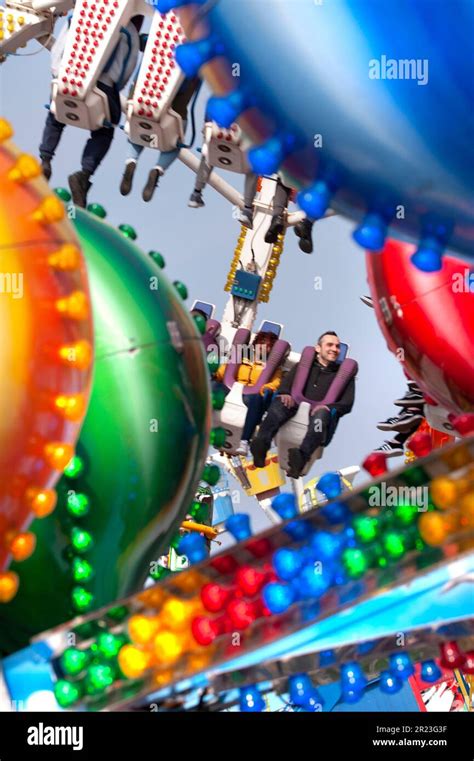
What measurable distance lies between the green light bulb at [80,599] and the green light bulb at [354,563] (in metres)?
0.82

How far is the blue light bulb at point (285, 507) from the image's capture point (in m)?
3.24

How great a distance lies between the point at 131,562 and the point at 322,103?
1621 mm

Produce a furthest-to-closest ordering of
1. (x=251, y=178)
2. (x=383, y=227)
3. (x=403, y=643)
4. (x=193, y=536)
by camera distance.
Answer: (x=251, y=178) → (x=193, y=536) → (x=403, y=643) → (x=383, y=227)

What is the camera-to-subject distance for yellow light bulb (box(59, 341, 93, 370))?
2562 mm

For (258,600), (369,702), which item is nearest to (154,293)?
(258,600)

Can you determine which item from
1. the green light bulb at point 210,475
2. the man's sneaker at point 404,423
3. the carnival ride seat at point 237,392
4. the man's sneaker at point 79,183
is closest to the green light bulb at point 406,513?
the green light bulb at point 210,475

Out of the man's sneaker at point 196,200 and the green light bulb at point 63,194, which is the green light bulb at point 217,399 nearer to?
the green light bulb at point 63,194

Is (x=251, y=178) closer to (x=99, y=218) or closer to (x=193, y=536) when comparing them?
(x=99, y=218)

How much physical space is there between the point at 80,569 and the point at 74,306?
869 mm

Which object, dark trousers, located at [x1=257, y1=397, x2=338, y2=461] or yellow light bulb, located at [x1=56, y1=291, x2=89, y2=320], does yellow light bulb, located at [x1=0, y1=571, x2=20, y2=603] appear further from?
dark trousers, located at [x1=257, y1=397, x2=338, y2=461]

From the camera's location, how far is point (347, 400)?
6.72 metres

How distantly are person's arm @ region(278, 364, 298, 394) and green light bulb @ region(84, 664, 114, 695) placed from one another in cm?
418

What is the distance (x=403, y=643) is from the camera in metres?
2.70

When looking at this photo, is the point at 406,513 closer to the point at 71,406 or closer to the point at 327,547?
the point at 327,547
